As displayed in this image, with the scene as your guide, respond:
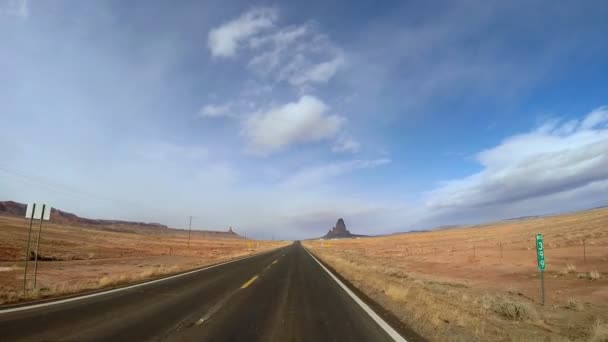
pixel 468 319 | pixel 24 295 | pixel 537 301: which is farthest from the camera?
pixel 537 301

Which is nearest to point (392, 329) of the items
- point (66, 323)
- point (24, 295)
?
point (66, 323)

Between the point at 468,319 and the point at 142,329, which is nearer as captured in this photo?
Result: the point at 142,329

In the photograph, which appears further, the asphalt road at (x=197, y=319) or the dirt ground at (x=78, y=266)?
the dirt ground at (x=78, y=266)

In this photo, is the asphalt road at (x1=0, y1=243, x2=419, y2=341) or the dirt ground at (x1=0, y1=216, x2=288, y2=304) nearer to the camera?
the asphalt road at (x1=0, y1=243, x2=419, y2=341)

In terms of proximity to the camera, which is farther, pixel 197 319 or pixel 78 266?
pixel 78 266

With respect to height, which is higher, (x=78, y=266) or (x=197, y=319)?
(x=197, y=319)

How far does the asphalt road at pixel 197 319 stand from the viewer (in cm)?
623

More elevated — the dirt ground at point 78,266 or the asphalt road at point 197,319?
the asphalt road at point 197,319

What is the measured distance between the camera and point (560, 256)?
80.9 feet

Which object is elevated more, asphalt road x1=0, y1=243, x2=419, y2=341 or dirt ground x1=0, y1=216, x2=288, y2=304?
asphalt road x1=0, y1=243, x2=419, y2=341

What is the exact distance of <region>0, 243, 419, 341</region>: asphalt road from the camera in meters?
6.23

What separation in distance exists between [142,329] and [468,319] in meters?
7.08

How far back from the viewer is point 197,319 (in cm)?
761

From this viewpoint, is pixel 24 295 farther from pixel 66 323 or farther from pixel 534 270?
pixel 534 270
